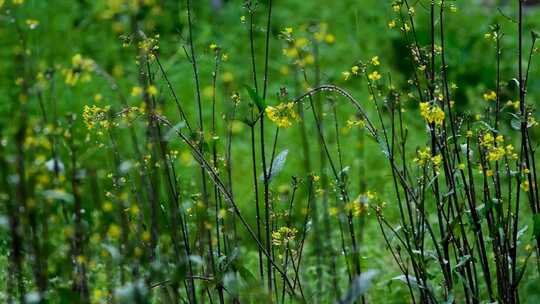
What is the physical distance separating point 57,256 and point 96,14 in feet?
9.25

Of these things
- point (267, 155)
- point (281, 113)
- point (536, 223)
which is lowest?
point (536, 223)

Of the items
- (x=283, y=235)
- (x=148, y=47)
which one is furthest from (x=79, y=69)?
(x=283, y=235)

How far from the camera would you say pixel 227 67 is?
718cm

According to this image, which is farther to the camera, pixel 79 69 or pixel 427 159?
pixel 427 159

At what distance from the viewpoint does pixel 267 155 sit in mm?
5301

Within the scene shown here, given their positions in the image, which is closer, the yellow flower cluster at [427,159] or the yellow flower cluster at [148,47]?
the yellow flower cluster at [148,47]

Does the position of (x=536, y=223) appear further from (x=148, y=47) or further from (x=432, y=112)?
(x=148, y=47)

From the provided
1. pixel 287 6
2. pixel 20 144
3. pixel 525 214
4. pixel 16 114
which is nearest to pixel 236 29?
pixel 287 6

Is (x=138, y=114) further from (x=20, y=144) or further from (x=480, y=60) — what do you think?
(x=480, y=60)

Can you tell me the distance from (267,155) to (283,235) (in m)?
2.56

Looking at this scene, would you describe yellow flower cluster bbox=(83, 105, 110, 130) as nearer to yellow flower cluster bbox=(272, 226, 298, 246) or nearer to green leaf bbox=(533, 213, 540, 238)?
yellow flower cluster bbox=(272, 226, 298, 246)

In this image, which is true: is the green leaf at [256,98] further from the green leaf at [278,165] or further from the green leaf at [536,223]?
the green leaf at [536,223]

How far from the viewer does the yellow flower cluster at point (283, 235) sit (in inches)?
104

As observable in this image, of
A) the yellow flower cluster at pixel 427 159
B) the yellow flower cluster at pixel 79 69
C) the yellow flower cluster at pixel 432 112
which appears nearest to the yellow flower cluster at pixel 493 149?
the yellow flower cluster at pixel 427 159
